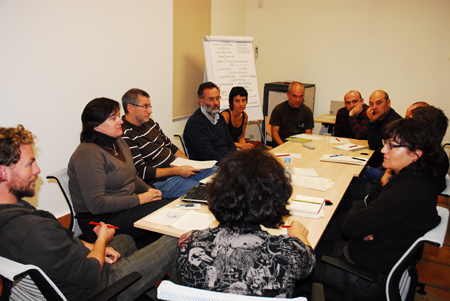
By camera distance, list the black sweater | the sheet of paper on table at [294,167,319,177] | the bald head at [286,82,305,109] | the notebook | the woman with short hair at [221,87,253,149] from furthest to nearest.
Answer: the bald head at [286,82,305,109] < the woman with short hair at [221,87,253,149] < the sheet of paper on table at [294,167,319,177] < the notebook < the black sweater

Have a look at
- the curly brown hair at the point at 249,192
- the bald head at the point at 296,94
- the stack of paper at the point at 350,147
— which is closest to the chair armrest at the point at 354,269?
the curly brown hair at the point at 249,192

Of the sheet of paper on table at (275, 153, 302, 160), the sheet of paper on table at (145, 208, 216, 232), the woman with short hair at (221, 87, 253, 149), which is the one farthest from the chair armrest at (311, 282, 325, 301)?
the woman with short hair at (221, 87, 253, 149)

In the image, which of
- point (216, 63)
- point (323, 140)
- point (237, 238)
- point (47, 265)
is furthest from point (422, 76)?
point (47, 265)

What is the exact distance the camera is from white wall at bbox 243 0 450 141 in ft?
16.1

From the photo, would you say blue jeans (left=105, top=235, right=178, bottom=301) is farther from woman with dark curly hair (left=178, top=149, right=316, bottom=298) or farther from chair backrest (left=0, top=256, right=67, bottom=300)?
woman with dark curly hair (left=178, top=149, right=316, bottom=298)

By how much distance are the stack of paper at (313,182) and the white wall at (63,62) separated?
2.10 m

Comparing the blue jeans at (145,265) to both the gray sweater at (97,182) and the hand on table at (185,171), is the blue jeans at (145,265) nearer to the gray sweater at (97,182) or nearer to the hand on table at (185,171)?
the gray sweater at (97,182)

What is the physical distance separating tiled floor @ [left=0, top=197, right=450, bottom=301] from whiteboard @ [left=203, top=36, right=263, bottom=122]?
269cm

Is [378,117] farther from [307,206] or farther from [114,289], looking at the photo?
[114,289]

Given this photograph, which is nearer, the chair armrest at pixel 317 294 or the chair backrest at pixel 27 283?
the chair backrest at pixel 27 283

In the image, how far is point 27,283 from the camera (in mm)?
1182

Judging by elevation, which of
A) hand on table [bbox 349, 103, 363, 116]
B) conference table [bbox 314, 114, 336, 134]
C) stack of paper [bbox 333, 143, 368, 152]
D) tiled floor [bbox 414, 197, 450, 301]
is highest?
hand on table [bbox 349, 103, 363, 116]

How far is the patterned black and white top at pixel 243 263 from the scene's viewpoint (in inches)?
41.0

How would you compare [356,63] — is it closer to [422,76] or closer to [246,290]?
[422,76]
